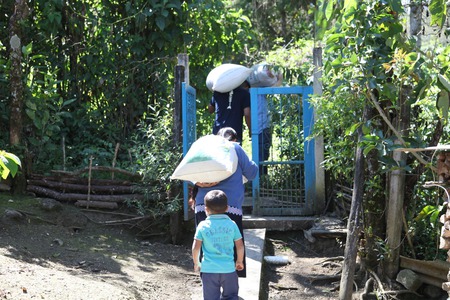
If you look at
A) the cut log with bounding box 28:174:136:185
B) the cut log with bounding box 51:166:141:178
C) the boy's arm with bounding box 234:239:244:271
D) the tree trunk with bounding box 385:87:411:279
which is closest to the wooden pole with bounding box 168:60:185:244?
the cut log with bounding box 51:166:141:178

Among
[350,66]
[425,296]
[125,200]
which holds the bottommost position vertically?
[425,296]

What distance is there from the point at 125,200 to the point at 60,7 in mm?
3182

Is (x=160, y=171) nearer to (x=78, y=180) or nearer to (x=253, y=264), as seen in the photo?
(x=78, y=180)

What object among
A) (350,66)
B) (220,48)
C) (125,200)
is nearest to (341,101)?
(350,66)

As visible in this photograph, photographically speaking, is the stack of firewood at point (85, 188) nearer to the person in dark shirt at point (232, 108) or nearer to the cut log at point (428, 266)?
the person in dark shirt at point (232, 108)

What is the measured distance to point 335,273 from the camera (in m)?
7.60

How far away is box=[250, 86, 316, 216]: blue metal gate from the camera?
28.4ft

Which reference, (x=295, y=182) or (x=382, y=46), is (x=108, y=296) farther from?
(x=295, y=182)

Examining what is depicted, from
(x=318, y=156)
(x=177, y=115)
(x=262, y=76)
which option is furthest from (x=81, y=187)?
(x=318, y=156)

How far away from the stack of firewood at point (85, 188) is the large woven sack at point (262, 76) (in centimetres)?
193

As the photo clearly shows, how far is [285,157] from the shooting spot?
8820 mm

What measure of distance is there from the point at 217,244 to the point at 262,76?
423cm

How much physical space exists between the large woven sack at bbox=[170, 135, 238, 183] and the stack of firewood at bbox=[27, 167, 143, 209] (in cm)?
284

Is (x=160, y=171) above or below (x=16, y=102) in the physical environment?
below
